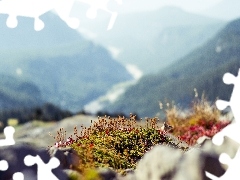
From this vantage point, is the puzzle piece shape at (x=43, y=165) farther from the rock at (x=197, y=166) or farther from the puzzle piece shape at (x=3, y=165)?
the rock at (x=197, y=166)

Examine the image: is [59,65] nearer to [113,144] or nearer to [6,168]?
[113,144]

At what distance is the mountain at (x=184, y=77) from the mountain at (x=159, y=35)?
25584 millimetres

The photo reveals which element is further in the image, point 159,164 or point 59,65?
point 59,65

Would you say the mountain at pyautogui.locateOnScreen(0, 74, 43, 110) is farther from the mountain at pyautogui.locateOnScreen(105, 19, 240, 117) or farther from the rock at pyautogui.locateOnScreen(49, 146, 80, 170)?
the rock at pyautogui.locateOnScreen(49, 146, 80, 170)

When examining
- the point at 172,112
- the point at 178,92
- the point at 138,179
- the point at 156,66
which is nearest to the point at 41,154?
the point at 138,179

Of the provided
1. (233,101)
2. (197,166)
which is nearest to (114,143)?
(233,101)

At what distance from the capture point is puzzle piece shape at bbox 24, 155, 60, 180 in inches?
198

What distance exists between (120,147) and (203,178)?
2.26 meters

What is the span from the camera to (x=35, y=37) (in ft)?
534

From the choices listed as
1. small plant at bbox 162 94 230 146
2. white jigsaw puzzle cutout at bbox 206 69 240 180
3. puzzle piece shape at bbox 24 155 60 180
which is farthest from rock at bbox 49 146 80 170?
small plant at bbox 162 94 230 146

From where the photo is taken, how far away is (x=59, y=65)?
5246 inches

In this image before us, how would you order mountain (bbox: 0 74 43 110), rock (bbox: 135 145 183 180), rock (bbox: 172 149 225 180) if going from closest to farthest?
rock (bbox: 172 149 225 180) → rock (bbox: 135 145 183 180) → mountain (bbox: 0 74 43 110)

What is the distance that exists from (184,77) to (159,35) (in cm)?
5218

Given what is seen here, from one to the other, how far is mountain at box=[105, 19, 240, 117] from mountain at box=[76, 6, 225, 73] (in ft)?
83.9
